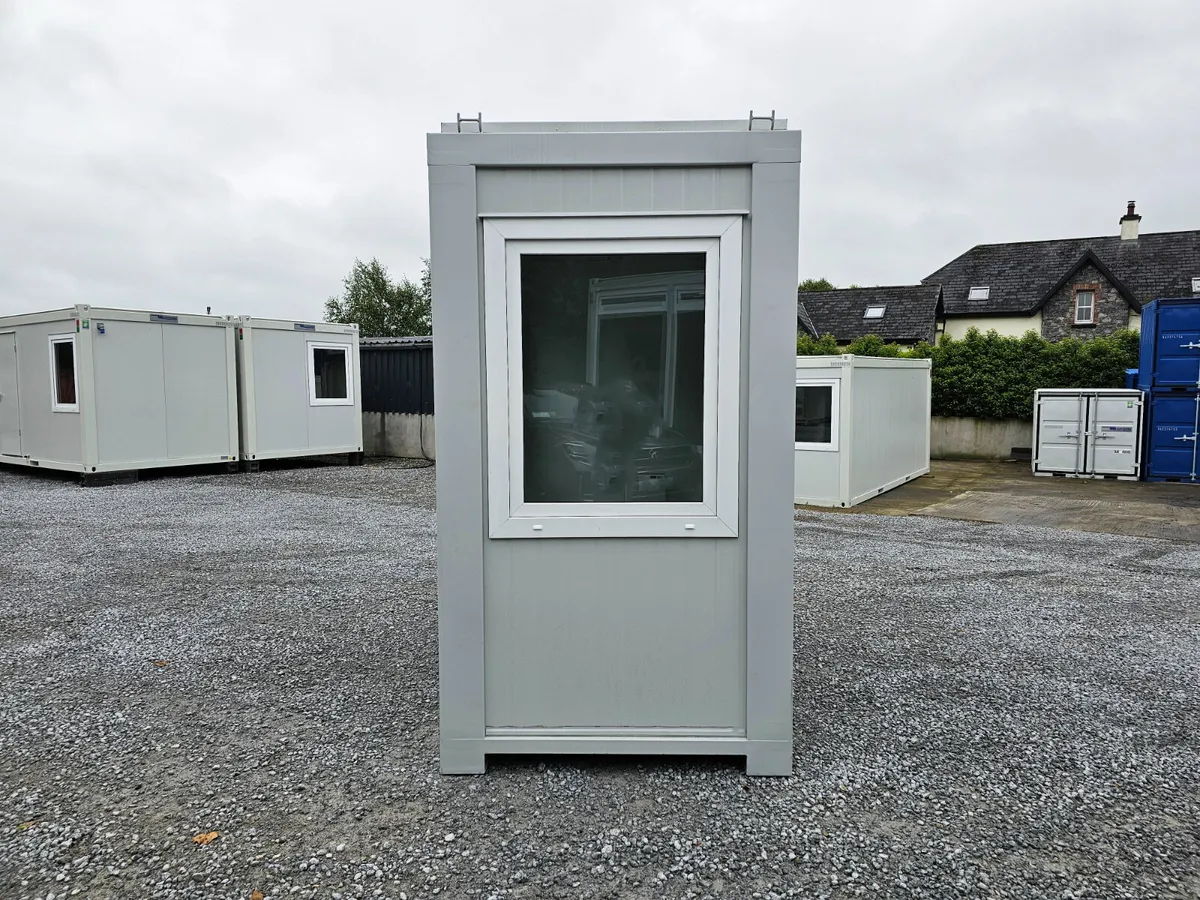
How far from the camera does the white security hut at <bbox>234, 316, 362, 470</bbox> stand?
14.7 meters

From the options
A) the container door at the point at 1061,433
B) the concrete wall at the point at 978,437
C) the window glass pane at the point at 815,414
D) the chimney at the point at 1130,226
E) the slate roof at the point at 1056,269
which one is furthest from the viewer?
the chimney at the point at 1130,226

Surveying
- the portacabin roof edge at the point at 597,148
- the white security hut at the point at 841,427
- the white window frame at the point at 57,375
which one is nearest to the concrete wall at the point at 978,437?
the white security hut at the point at 841,427

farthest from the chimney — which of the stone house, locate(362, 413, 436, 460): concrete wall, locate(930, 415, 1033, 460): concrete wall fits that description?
locate(362, 413, 436, 460): concrete wall

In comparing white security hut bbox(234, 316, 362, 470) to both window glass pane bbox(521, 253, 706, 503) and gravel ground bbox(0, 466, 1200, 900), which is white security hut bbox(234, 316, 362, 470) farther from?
window glass pane bbox(521, 253, 706, 503)

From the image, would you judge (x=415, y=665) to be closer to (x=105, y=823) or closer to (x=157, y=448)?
(x=105, y=823)

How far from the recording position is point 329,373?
16031mm

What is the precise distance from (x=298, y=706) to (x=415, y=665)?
29.6 inches

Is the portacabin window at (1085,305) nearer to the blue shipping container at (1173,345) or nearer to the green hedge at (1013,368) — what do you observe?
the green hedge at (1013,368)

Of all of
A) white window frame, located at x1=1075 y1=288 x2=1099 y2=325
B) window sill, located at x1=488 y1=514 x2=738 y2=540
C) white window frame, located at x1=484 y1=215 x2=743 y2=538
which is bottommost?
window sill, located at x1=488 y1=514 x2=738 y2=540

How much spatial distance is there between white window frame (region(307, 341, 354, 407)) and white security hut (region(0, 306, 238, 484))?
4.91ft

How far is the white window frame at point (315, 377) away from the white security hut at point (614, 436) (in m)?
13.3

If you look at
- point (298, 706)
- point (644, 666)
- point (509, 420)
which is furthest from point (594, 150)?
point (298, 706)

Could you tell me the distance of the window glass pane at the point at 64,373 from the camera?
12.9 m

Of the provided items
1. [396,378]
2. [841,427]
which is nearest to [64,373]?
[396,378]
